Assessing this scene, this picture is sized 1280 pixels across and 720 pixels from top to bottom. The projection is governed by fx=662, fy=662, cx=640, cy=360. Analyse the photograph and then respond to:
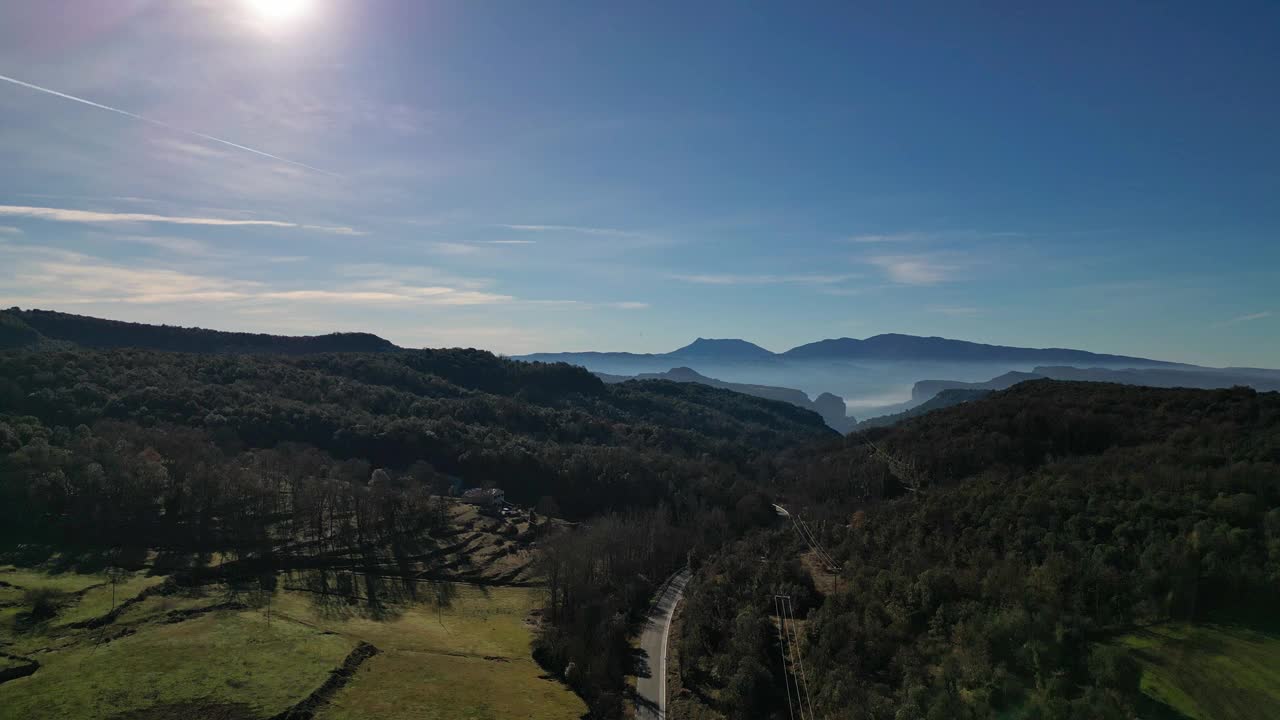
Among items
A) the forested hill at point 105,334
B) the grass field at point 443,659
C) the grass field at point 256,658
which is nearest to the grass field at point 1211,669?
the grass field at point 256,658

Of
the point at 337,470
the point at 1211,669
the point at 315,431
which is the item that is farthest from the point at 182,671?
the point at 315,431

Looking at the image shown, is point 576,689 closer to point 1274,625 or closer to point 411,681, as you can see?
point 411,681

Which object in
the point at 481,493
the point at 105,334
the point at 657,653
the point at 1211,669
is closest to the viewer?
the point at 1211,669

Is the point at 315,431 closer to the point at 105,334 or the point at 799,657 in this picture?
the point at 799,657

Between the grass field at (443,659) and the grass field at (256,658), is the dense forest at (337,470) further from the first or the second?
the grass field at (256,658)

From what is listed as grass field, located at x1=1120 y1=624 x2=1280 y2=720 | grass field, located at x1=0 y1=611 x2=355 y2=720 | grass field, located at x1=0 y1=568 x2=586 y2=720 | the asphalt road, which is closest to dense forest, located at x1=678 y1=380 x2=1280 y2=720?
grass field, located at x1=1120 y1=624 x2=1280 y2=720
